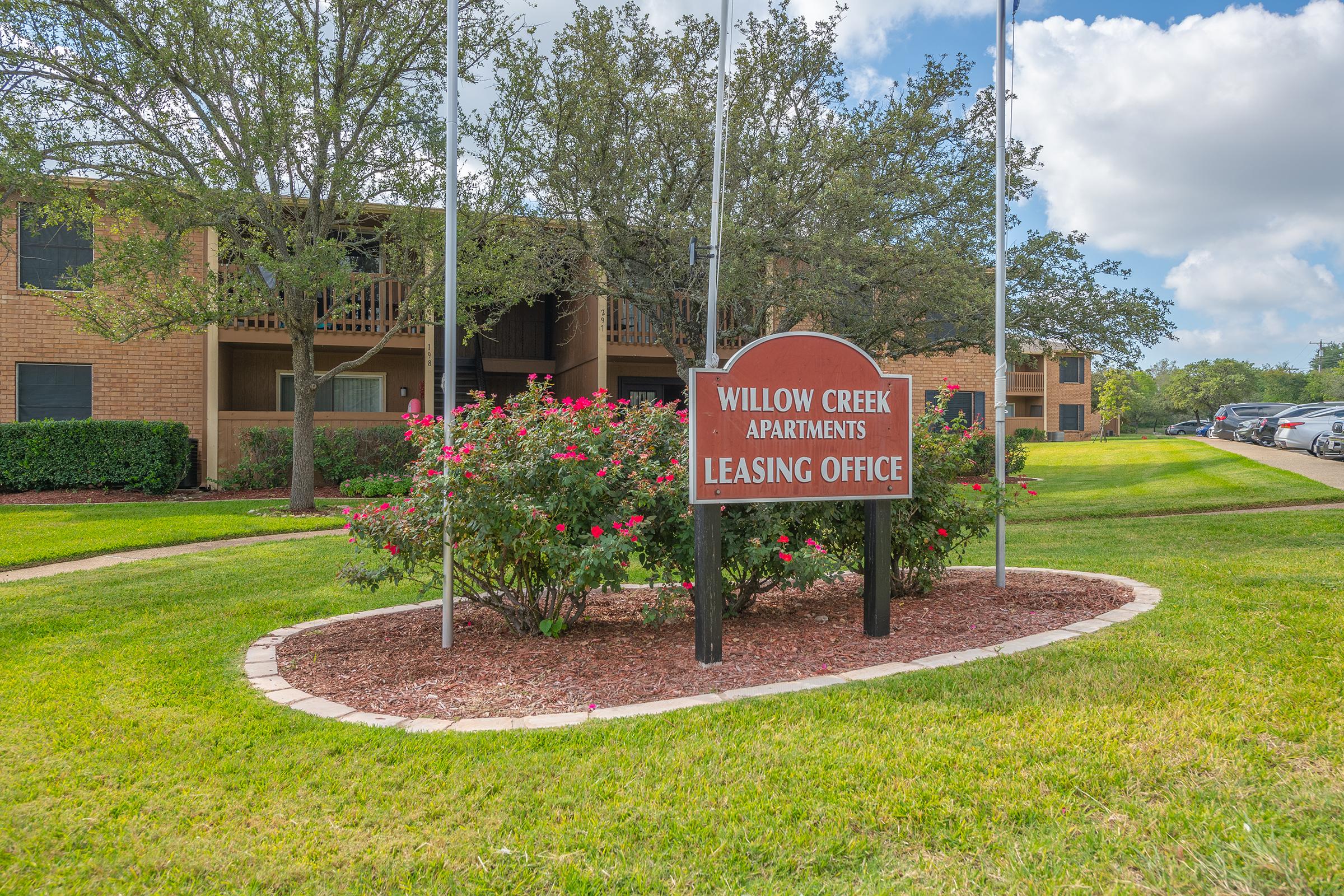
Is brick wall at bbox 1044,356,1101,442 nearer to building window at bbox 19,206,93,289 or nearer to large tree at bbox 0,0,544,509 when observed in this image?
large tree at bbox 0,0,544,509

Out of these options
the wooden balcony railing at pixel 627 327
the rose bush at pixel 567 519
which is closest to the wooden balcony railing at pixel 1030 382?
the wooden balcony railing at pixel 627 327

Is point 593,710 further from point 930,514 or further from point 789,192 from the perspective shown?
point 789,192

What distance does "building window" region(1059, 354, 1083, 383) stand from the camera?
41.6 metres

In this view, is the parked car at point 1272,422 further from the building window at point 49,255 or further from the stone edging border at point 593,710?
the building window at point 49,255

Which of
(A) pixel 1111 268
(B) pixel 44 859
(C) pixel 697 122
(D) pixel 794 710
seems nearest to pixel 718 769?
(D) pixel 794 710

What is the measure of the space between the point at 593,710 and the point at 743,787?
1077mm

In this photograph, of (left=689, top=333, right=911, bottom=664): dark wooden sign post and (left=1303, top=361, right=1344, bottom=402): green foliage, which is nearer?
(left=689, top=333, right=911, bottom=664): dark wooden sign post

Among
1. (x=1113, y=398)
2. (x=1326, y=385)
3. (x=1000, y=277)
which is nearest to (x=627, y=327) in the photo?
(x=1000, y=277)

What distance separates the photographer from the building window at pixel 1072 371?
137ft

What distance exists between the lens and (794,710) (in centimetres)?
361

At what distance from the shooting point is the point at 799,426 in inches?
185

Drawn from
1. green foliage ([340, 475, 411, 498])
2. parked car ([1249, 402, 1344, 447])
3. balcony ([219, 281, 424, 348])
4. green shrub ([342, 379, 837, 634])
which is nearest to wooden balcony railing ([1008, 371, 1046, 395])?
parked car ([1249, 402, 1344, 447])

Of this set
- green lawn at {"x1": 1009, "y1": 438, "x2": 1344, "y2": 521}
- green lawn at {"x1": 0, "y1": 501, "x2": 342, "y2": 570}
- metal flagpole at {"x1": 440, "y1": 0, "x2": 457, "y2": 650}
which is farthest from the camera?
green lawn at {"x1": 1009, "y1": 438, "x2": 1344, "y2": 521}

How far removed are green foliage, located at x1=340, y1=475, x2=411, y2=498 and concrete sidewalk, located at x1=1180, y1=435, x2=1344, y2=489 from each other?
655 inches
